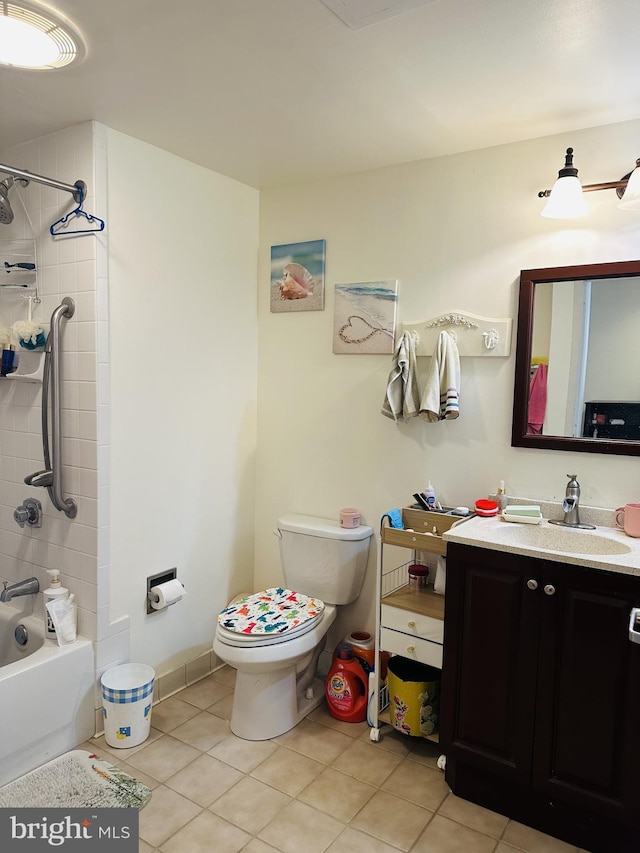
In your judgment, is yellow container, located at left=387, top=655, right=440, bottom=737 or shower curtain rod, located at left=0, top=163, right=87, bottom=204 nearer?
shower curtain rod, located at left=0, top=163, right=87, bottom=204

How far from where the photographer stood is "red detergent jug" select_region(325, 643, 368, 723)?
97.8 inches

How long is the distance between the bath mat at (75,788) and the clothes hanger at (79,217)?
1.94m

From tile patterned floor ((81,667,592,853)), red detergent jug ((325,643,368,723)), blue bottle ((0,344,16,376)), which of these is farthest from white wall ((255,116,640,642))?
blue bottle ((0,344,16,376))

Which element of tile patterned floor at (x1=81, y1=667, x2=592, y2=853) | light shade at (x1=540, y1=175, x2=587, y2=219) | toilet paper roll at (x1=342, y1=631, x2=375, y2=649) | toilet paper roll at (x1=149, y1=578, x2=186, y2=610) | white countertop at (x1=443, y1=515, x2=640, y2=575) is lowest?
tile patterned floor at (x1=81, y1=667, x2=592, y2=853)

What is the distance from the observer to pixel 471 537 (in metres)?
1.94

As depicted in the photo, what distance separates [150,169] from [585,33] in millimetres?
1631

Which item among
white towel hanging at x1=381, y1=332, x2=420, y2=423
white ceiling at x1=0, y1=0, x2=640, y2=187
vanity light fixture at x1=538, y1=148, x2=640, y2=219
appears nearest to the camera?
white ceiling at x1=0, y1=0, x2=640, y2=187

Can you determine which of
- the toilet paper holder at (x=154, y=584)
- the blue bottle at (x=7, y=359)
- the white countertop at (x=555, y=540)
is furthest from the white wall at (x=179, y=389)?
the white countertop at (x=555, y=540)

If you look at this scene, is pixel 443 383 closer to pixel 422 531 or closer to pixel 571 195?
pixel 422 531

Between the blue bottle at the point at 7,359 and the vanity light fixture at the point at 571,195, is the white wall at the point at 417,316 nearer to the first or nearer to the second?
the vanity light fixture at the point at 571,195

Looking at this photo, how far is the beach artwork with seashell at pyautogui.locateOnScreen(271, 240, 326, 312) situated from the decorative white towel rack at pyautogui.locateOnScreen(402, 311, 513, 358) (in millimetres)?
525

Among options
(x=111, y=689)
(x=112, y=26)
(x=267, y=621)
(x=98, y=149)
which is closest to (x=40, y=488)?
(x=111, y=689)

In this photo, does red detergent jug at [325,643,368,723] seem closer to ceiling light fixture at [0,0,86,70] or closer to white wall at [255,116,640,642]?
white wall at [255,116,640,642]

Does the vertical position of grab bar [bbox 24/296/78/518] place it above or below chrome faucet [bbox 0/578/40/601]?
above
